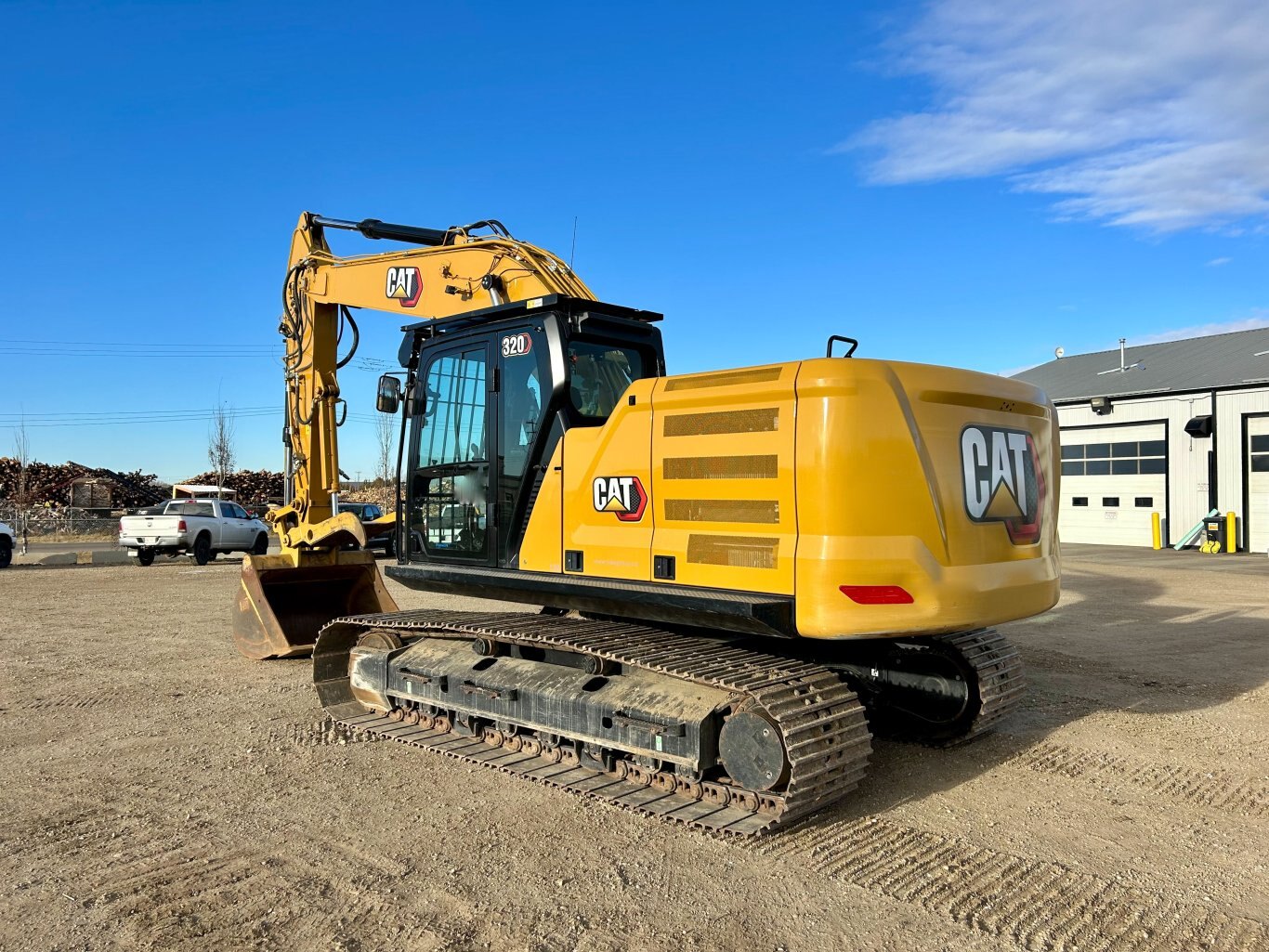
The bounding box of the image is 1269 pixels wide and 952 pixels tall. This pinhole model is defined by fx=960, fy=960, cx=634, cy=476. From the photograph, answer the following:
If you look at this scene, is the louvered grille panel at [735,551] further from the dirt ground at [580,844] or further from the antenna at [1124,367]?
the antenna at [1124,367]

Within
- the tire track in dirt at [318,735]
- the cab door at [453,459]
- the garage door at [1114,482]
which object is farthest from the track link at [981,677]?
the garage door at [1114,482]

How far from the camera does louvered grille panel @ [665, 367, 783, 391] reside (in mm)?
5039

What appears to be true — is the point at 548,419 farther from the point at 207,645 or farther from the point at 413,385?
the point at 207,645

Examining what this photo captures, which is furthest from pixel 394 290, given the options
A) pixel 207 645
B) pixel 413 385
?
pixel 207 645

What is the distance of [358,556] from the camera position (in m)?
9.47

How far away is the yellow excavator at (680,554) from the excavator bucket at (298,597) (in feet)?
5.97

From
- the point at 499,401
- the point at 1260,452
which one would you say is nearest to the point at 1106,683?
the point at 499,401

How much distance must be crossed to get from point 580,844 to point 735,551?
1651mm

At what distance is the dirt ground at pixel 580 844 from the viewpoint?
3.77 metres

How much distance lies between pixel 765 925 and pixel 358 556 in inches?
260

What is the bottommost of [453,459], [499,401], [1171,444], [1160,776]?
[1160,776]

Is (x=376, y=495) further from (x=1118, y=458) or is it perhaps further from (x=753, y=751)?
(x=753, y=751)

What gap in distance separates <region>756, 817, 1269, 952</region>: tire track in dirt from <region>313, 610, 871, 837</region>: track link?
0.77 ft

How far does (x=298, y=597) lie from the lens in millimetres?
9383
